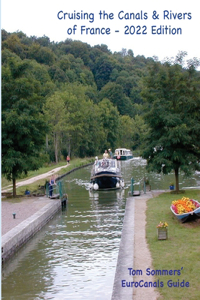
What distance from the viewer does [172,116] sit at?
91.7ft

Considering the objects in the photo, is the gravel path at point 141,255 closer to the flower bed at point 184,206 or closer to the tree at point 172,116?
the flower bed at point 184,206

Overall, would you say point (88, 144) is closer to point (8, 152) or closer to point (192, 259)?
point (8, 152)

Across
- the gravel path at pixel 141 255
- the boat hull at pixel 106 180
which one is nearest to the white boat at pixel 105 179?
the boat hull at pixel 106 180

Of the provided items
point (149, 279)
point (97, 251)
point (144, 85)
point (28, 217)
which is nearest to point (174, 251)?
point (149, 279)

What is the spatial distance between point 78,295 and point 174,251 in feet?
12.4

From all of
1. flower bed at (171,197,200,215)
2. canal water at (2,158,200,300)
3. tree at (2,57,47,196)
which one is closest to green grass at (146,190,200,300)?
flower bed at (171,197,200,215)

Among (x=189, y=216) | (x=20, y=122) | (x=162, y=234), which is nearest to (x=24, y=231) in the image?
(x=162, y=234)

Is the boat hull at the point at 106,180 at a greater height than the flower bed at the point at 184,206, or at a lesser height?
greater

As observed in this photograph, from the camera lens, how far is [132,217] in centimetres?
2173

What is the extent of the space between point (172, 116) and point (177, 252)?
15.0m

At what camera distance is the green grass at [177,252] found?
10.6 metres

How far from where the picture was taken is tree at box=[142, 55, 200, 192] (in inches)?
1099

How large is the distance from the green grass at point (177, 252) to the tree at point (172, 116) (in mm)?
6588

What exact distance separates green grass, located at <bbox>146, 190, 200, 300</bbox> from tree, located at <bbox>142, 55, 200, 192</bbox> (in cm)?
659
